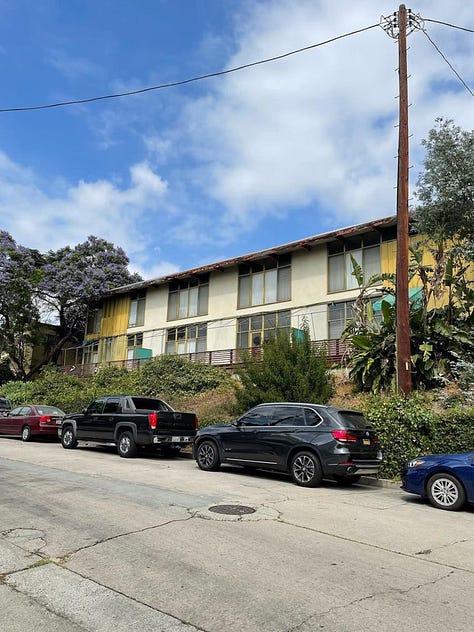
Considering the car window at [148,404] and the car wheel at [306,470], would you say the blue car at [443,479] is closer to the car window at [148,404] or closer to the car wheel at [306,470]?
the car wheel at [306,470]

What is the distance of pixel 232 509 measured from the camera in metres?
7.91

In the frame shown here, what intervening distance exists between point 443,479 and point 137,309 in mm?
30736

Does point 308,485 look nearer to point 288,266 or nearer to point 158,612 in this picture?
point 158,612

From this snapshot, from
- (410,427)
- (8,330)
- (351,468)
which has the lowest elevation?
(351,468)

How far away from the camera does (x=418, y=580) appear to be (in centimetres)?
→ 503

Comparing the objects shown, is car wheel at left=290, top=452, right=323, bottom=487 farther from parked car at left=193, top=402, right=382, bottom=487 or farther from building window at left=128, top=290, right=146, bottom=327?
building window at left=128, top=290, right=146, bottom=327

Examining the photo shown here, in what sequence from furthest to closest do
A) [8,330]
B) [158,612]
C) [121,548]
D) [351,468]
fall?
[8,330] < [351,468] < [121,548] < [158,612]

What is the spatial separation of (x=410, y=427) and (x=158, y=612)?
9005mm

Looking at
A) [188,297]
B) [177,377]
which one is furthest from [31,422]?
[188,297]

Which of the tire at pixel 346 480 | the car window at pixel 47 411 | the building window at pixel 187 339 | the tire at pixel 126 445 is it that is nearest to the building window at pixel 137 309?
the building window at pixel 187 339

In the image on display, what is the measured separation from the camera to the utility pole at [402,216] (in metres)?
13.4

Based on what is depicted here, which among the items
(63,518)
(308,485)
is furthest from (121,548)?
(308,485)

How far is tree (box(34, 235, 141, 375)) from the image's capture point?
3956cm

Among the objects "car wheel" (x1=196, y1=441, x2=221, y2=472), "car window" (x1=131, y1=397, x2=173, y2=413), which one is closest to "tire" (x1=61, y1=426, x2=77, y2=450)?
"car window" (x1=131, y1=397, x2=173, y2=413)
